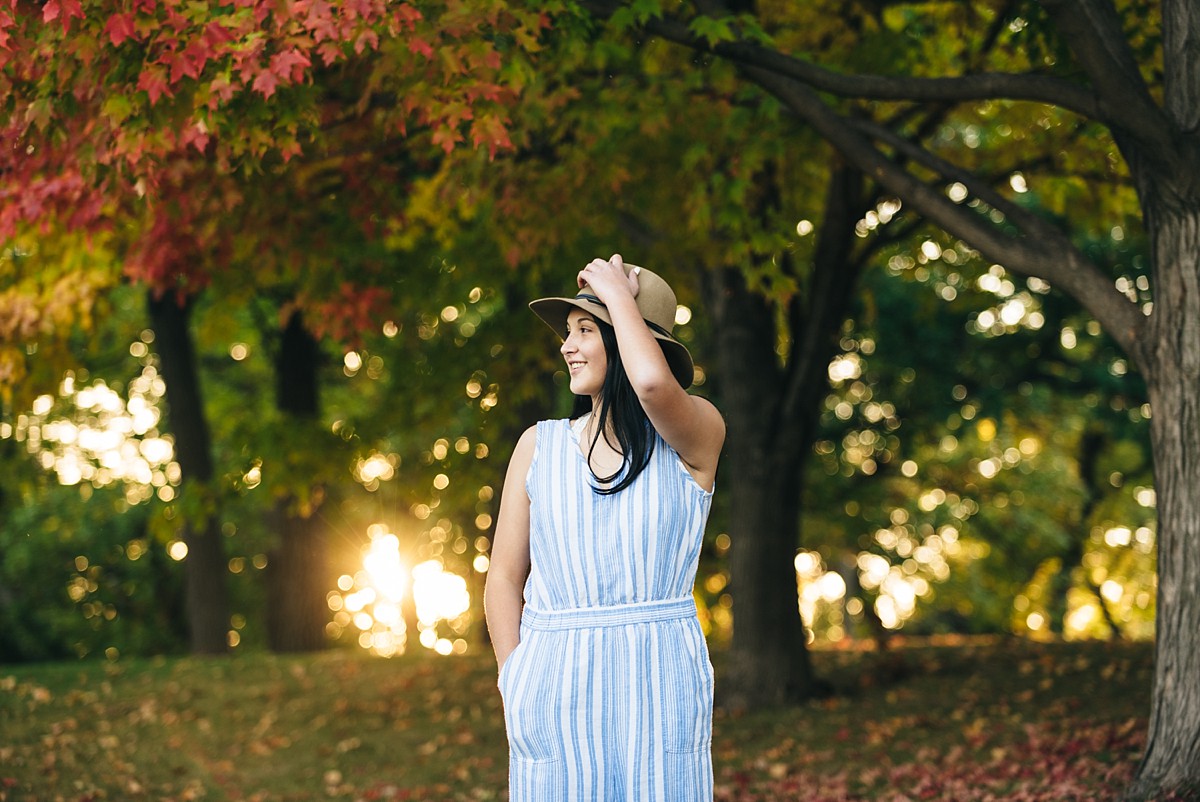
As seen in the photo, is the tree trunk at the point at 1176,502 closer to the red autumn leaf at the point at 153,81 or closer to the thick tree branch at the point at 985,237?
the thick tree branch at the point at 985,237

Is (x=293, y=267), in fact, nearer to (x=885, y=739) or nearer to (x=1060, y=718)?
(x=885, y=739)

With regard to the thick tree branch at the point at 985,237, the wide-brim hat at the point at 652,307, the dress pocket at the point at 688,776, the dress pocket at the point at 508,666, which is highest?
the thick tree branch at the point at 985,237

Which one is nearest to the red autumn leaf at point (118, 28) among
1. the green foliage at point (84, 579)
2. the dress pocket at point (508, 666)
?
the dress pocket at point (508, 666)

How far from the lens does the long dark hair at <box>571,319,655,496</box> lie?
3.01 metres

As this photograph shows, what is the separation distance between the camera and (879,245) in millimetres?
10180

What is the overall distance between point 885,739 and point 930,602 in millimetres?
17453

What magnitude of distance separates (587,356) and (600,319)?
10 centimetres

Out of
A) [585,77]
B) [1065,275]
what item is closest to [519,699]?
[1065,275]

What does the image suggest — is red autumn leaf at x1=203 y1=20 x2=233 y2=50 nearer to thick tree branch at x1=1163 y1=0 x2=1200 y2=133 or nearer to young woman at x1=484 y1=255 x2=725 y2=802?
young woman at x1=484 y1=255 x2=725 y2=802

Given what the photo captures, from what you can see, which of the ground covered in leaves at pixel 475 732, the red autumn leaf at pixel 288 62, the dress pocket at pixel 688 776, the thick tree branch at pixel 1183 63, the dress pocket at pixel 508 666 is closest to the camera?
the dress pocket at pixel 688 776

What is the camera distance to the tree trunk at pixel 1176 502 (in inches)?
242

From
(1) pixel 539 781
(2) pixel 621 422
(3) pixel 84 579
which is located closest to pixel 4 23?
(2) pixel 621 422

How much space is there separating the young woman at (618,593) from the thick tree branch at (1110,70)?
13.5 feet

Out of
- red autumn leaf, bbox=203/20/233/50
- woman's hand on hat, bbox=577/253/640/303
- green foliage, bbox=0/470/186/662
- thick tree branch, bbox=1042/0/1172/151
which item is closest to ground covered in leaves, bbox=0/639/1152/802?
thick tree branch, bbox=1042/0/1172/151
